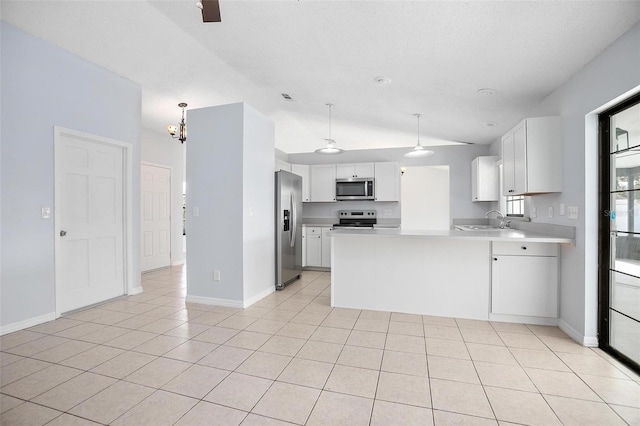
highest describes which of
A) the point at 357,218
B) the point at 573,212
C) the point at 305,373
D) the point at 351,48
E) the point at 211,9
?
the point at 351,48

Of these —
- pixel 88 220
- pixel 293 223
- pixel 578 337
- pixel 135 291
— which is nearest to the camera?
pixel 578 337

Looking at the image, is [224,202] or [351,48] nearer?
[351,48]

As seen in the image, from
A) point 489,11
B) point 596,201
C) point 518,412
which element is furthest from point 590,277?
point 489,11

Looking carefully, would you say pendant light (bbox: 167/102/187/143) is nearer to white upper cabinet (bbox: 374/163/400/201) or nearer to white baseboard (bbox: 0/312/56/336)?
white baseboard (bbox: 0/312/56/336)

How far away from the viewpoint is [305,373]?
2148mm

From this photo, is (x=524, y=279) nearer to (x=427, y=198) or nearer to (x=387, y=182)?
(x=387, y=182)

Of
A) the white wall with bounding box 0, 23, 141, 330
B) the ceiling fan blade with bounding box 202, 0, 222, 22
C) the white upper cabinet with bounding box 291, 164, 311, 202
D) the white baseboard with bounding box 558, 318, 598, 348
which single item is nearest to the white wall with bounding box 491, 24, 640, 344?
the white baseboard with bounding box 558, 318, 598, 348

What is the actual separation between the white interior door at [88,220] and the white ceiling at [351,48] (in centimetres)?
105

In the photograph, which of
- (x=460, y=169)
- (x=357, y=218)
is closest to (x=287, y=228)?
(x=357, y=218)

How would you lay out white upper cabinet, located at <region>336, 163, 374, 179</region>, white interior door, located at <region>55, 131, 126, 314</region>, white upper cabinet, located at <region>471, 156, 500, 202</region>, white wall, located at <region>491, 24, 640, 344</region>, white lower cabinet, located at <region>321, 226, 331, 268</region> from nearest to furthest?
white wall, located at <region>491, 24, 640, 344</region>
white interior door, located at <region>55, 131, 126, 314</region>
white upper cabinet, located at <region>471, 156, 500, 202</region>
white lower cabinet, located at <region>321, 226, 331, 268</region>
white upper cabinet, located at <region>336, 163, 374, 179</region>

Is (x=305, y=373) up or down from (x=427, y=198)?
down

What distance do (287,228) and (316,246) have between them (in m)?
1.35

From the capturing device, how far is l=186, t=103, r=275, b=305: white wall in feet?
12.0

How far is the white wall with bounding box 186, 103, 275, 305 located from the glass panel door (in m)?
3.41
